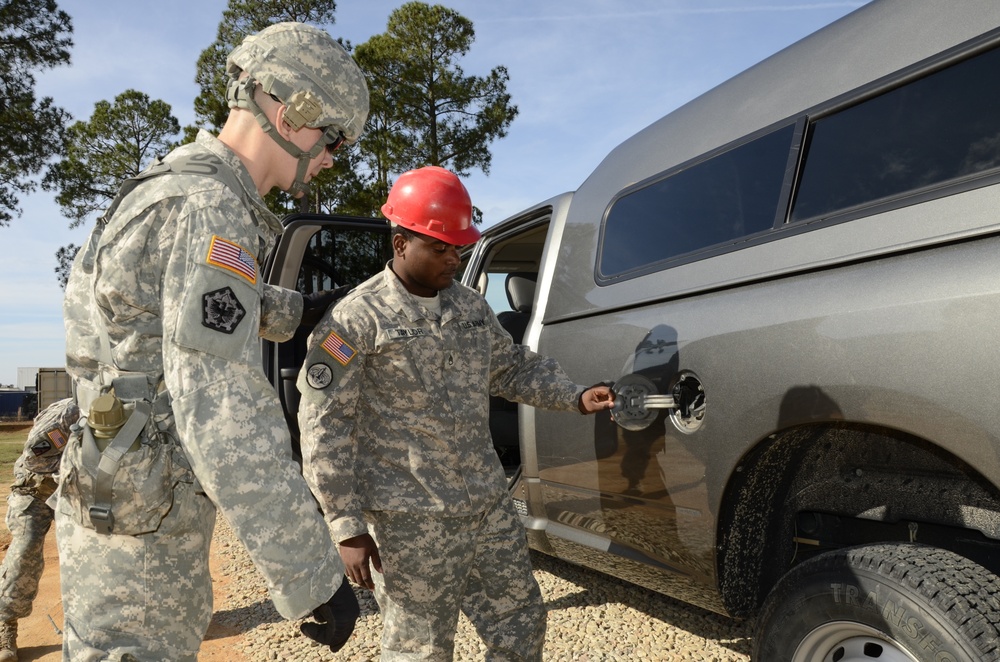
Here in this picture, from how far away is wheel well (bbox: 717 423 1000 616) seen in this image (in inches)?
70.0

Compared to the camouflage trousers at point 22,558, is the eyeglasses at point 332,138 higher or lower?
higher

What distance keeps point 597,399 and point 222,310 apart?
54.9 inches

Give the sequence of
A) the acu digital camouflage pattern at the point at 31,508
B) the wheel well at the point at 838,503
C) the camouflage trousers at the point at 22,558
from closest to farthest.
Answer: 1. the wheel well at the point at 838,503
2. the acu digital camouflage pattern at the point at 31,508
3. the camouflage trousers at the point at 22,558

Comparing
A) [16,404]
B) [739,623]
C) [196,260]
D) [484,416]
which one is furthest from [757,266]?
[16,404]

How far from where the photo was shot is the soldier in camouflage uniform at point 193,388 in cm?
126

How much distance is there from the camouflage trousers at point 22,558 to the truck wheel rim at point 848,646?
3.62 meters

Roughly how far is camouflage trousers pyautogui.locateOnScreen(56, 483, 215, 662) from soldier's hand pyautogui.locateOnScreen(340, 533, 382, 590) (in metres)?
0.65

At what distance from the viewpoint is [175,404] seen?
125 centimetres

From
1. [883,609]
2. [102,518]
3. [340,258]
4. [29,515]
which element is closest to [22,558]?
[29,515]

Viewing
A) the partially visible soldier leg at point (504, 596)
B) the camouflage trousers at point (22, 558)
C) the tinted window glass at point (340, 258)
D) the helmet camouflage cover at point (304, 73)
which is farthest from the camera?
the tinted window glass at point (340, 258)

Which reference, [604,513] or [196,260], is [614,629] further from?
[196,260]

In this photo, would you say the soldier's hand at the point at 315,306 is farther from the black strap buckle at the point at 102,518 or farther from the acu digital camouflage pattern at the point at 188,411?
the black strap buckle at the point at 102,518

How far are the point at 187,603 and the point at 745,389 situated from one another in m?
1.41

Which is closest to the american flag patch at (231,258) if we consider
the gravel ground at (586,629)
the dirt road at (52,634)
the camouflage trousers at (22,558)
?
the gravel ground at (586,629)
